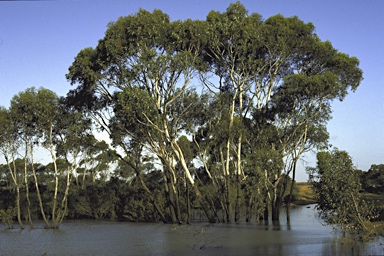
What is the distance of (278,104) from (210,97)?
15.8 feet

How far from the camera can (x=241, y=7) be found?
3072cm

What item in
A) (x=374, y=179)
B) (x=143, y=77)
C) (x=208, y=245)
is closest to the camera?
(x=208, y=245)

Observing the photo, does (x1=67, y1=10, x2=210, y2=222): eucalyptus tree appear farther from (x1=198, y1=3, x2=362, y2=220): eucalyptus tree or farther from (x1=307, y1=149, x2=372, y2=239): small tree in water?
(x1=307, y1=149, x2=372, y2=239): small tree in water

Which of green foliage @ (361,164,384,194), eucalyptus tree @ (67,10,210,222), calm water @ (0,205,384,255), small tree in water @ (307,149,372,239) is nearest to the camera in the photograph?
calm water @ (0,205,384,255)

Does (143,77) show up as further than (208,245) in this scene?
Yes

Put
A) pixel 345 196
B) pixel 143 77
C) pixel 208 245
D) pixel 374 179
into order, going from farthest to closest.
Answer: pixel 374 179
pixel 143 77
pixel 208 245
pixel 345 196

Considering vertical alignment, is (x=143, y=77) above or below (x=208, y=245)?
above

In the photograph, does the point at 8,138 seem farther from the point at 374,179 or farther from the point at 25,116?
the point at 374,179

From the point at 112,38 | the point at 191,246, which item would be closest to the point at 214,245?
the point at 191,246

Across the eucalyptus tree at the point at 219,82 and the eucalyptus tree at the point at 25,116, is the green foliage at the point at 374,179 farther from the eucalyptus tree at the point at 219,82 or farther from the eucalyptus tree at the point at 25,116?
the eucalyptus tree at the point at 25,116

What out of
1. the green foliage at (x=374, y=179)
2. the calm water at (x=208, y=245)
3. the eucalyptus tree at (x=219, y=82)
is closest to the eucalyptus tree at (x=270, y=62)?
the eucalyptus tree at (x=219, y=82)

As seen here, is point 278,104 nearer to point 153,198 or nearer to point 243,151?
point 243,151

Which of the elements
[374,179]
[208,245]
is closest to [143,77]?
[208,245]

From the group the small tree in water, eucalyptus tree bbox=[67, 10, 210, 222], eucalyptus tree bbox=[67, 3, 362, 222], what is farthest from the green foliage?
the small tree in water
